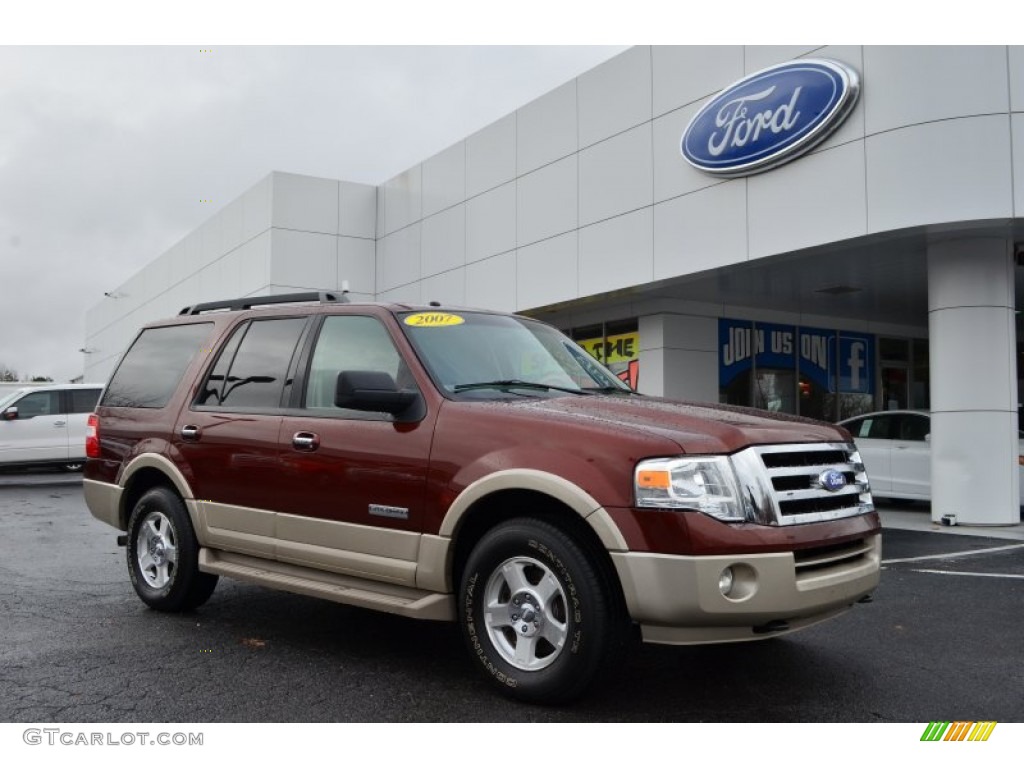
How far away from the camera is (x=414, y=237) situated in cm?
2189

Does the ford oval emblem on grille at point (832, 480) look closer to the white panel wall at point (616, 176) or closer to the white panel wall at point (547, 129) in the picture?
the white panel wall at point (616, 176)

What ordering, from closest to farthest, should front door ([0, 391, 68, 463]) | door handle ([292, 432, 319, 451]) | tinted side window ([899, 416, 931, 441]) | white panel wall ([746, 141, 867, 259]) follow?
door handle ([292, 432, 319, 451]) → white panel wall ([746, 141, 867, 259]) → tinted side window ([899, 416, 931, 441]) → front door ([0, 391, 68, 463])

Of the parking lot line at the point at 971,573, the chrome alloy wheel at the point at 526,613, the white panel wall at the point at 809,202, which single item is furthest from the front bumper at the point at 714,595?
the white panel wall at the point at 809,202

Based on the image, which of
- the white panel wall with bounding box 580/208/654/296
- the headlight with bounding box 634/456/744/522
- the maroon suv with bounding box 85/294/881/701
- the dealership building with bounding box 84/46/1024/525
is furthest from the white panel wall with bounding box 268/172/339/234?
the headlight with bounding box 634/456/744/522

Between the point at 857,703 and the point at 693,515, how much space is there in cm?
130

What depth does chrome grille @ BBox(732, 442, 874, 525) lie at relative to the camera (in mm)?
3801

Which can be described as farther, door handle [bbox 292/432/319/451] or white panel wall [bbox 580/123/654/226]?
white panel wall [bbox 580/123/654/226]

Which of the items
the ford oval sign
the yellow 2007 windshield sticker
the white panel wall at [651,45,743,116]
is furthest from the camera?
the white panel wall at [651,45,743,116]

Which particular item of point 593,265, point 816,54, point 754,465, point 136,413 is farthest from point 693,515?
point 593,265

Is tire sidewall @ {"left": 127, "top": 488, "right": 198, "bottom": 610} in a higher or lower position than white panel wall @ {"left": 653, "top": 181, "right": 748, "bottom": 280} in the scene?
lower

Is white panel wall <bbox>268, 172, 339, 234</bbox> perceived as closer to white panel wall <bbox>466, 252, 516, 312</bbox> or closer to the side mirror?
white panel wall <bbox>466, 252, 516, 312</bbox>

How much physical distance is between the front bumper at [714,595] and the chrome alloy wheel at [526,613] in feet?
1.13

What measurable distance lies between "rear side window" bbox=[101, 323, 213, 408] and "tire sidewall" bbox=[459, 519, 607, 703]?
2.94 meters

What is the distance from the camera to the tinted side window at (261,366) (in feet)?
17.8
